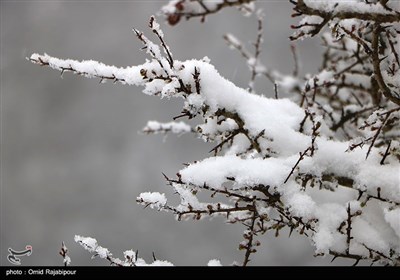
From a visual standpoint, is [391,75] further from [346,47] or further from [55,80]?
[55,80]

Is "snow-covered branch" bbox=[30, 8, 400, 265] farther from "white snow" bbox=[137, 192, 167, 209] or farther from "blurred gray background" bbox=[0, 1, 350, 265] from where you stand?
"blurred gray background" bbox=[0, 1, 350, 265]

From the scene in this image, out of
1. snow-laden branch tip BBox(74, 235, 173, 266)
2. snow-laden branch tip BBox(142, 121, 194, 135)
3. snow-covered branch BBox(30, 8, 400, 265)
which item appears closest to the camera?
snow-covered branch BBox(30, 8, 400, 265)

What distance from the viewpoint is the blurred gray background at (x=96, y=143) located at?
20562 millimetres

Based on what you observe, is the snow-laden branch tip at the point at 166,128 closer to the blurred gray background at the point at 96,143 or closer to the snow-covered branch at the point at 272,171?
the snow-covered branch at the point at 272,171

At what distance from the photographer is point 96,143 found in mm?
24531

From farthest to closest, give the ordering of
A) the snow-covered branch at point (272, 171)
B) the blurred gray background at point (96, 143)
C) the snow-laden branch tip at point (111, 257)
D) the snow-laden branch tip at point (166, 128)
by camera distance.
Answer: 1. the blurred gray background at point (96, 143)
2. the snow-laden branch tip at point (166, 128)
3. the snow-laden branch tip at point (111, 257)
4. the snow-covered branch at point (272, 171)

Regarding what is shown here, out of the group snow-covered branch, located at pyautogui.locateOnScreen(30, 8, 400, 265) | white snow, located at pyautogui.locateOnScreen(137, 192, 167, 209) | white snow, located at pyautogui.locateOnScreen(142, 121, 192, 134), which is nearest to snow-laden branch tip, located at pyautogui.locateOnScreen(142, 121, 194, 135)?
white snow, located at pyautogui.locateOnScreen(142, 121, 192, 134)

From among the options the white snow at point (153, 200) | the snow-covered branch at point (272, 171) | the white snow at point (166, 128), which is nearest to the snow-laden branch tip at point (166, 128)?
the white snow at point (166, 128)

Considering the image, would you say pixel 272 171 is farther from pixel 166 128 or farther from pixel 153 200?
pixel 166 128

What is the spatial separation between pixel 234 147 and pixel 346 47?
2.13m

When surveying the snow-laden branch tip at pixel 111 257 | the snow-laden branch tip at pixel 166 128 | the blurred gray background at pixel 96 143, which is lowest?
the snow-laden branch tip at pixel 111 257

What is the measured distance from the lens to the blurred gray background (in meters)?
20.6

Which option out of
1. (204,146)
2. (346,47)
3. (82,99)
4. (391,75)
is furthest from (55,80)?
(391,75)
